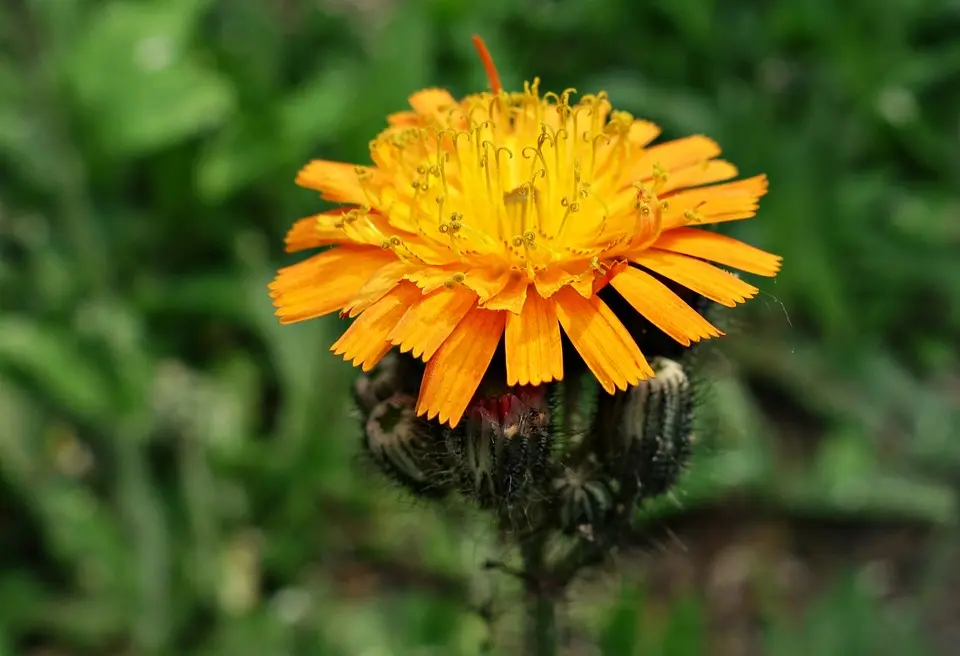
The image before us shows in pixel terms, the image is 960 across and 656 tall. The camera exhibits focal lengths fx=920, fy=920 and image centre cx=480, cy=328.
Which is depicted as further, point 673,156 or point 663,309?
point 673,156

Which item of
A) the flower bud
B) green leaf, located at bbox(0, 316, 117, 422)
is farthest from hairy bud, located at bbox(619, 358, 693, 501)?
green leaf, located at bbox(0, 316, 117, 422)

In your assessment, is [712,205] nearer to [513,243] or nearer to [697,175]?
[697,175]

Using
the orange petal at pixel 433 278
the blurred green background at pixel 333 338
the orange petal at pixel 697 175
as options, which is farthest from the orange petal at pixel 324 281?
the blurred green background at pixel 333 338

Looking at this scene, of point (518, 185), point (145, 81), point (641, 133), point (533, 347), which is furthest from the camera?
point (145, 81)

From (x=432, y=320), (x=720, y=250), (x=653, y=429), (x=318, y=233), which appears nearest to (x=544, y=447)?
(x=653, y=429)

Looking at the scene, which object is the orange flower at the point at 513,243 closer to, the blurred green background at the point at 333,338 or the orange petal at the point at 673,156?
the orange petal at the point at 673,156

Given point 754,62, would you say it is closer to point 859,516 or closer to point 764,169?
point 764,169
